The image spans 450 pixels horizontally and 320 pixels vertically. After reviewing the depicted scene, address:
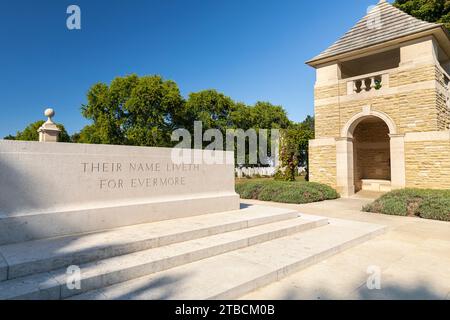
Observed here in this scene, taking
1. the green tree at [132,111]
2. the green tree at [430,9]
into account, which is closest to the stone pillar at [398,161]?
the green tree at [430,9]

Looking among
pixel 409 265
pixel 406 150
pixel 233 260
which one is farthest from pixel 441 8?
pixel 233 260

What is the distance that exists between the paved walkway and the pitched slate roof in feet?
36.3

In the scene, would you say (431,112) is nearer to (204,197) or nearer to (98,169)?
(204,197)

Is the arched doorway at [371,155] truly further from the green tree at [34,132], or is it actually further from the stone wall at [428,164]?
the green tree at [34,132]

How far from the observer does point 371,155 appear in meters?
16.7

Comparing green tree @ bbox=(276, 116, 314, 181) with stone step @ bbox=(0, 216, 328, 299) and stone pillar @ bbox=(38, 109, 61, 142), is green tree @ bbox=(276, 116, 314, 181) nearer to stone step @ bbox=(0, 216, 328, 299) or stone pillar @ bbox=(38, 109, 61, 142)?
stone step @ bbox=(0, 216, 328, 299)

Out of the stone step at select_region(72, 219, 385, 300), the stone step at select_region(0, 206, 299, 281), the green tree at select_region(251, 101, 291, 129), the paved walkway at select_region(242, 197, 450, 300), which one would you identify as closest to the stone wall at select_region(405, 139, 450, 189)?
the paved walkway at select_region(242, 197, 450, 300)

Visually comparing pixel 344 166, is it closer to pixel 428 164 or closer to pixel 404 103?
pixel 428 164

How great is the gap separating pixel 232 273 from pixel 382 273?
236cm

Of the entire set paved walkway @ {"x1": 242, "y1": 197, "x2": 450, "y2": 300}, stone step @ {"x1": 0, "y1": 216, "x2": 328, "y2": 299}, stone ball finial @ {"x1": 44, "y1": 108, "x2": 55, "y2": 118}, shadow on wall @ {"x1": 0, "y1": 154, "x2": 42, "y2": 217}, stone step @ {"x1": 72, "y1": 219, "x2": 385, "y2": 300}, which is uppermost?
stone ball finial @ {"x1": 44, "y1": 108, "x2": 55, "y2": 118}

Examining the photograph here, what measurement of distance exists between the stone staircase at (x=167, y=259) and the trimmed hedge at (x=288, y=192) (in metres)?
6.33

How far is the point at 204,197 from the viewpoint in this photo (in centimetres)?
709

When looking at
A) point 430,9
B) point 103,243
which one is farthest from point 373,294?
point 430,9

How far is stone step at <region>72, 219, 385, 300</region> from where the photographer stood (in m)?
3.32
